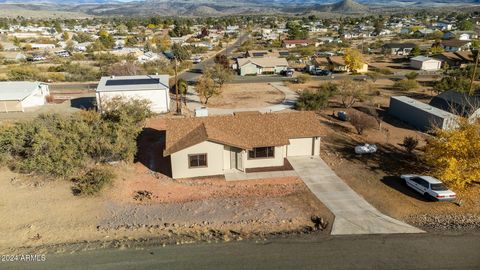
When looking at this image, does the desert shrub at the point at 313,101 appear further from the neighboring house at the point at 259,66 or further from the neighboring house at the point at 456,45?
the neighboring house at the point at 456,45

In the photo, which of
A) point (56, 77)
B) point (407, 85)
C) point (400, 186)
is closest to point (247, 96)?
point (407, 85)

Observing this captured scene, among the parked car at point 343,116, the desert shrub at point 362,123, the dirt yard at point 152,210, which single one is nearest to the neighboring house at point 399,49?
the parked car at point 343,116

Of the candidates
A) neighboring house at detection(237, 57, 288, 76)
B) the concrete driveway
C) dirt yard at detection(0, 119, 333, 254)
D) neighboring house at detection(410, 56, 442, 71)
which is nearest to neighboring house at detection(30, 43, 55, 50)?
neighboring house at detection(237, 57, 288, 76)

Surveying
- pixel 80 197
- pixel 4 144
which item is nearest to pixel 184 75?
pixel 4 144

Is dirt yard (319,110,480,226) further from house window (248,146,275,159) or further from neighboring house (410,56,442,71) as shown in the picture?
neighboring house (410,56,442,71)

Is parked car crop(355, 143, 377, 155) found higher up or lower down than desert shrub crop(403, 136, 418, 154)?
lower down

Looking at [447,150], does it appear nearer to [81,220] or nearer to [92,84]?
[81,220]
